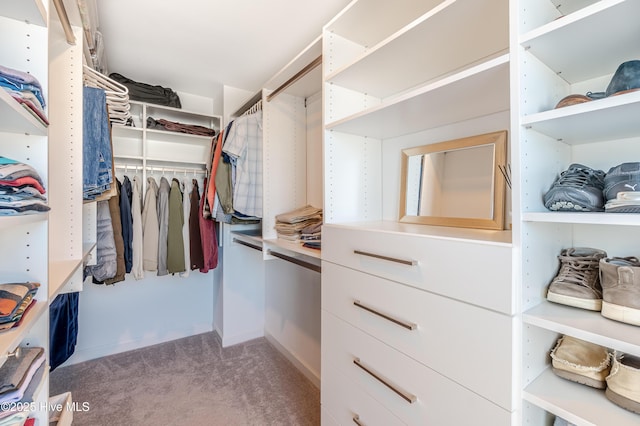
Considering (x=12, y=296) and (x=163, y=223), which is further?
(x=163, y=223)

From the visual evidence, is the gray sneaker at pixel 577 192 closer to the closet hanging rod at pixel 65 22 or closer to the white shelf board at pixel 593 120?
the white shelf board at pixel 593 120

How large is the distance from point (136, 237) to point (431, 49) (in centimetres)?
231

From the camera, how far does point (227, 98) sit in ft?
8.46

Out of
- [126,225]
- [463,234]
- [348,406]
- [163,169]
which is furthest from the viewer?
[163,169]

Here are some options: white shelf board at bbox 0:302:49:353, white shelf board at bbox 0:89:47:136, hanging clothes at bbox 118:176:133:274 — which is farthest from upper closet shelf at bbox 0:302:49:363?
hanging clothes at bbox 118:176:133:274

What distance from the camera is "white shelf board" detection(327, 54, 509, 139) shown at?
79 centimetres

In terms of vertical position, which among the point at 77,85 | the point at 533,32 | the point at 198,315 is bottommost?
the point at 198,315

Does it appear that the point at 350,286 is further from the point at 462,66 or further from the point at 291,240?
the point at 462,66

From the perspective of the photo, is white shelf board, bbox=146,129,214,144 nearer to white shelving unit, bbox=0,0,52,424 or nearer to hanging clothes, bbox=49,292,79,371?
hanging clothes, bbox=49,292,79,371

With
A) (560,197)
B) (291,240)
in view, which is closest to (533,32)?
(560,197)

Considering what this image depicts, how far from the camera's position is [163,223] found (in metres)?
2.36

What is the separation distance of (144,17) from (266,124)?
0.84 metres

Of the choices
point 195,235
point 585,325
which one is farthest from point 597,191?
point 195,235

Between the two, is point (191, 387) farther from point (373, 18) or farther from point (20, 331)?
point (373, 18)
